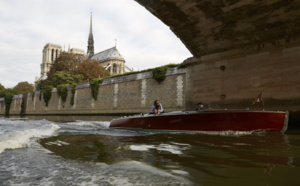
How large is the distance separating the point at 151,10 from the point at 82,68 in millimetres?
29264

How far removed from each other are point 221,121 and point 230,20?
4275 mm

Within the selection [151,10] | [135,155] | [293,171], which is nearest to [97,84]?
[151,10]

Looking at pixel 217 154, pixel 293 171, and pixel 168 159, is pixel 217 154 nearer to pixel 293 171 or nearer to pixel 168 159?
pixel 168 159

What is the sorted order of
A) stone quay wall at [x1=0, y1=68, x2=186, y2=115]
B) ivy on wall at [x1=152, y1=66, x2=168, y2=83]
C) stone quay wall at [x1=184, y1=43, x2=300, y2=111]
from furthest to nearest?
ivy on wall at [x1=152, y1=66, x2=168, y2=83] < stone quay wall at [x1=0, y1=68, x2=186, y2=115] < stone quay wall at [x1=184, y1=43, x2=300, y2=111]

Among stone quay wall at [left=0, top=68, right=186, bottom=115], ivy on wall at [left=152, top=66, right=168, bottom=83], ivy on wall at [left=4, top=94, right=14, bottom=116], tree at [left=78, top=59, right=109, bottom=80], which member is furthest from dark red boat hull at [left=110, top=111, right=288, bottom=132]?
ivy on wall at [left=4, top=94, right=14, bottom=116]

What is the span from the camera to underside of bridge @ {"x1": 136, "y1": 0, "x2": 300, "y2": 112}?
24.8ft

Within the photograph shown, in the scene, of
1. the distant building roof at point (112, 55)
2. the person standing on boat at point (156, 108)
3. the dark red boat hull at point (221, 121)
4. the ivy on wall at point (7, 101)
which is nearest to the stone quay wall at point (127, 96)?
the person standing on boat at point (156, 108)

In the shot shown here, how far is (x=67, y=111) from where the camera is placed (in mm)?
26875

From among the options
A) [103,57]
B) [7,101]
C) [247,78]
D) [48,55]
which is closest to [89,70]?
[7,101]

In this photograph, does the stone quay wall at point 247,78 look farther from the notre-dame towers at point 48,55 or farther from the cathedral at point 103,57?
the notre-dame towers at point 48,55

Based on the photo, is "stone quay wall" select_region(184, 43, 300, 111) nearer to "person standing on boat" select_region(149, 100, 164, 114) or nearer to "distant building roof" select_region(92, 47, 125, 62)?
"person standing on boat" select_region(149, 100, 164, 114)

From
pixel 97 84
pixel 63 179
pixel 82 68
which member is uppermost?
pixel 82 68

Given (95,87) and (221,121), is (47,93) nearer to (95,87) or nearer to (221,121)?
(95,87)

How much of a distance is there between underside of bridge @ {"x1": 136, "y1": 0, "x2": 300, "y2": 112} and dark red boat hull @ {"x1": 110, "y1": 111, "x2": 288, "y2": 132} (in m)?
3.16
